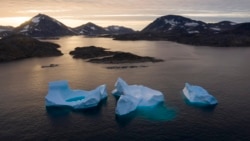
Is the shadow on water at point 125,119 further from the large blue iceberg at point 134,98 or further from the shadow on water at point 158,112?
the shadow on water at point 158,112

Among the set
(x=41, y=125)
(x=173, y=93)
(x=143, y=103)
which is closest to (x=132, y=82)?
(x=173, y=93)

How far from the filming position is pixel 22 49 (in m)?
138

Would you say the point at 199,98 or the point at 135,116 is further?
the point at 199,98

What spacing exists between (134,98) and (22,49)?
102 m

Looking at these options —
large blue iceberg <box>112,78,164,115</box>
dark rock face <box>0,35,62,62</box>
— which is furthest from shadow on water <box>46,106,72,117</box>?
dark rock face <box>0,35,62,62</box>

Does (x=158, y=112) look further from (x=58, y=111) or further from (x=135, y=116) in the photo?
(x=58, y=111)

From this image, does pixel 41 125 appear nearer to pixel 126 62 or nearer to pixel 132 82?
pixel 132 82

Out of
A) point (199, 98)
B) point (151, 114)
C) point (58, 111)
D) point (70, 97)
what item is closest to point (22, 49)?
point (70, 97)

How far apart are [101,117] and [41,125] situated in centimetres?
974

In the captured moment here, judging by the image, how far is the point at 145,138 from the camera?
3769cm

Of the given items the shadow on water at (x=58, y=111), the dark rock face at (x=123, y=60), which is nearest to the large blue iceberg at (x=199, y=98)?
the shadow on water at (x=58, y=111)

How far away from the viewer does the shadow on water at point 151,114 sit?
44.8 m

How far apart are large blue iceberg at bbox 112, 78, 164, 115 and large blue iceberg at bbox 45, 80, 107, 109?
14.7ft

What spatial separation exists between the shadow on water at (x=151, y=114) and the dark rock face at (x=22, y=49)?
90665 millimetres
